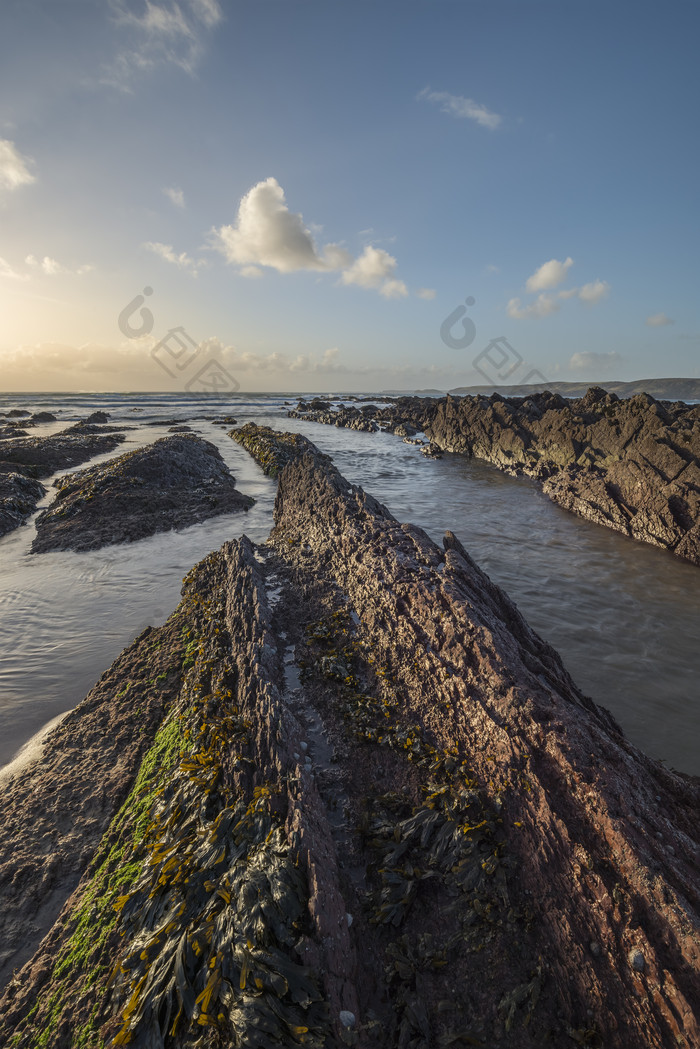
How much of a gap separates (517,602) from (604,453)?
13791mm

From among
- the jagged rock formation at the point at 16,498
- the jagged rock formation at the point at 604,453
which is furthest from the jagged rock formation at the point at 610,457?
the jagged rock formation at the point at 16,498

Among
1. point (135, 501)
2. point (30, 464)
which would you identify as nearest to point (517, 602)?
point (135, 501)

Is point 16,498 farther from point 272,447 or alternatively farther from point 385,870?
point 385,870

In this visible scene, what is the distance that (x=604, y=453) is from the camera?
1912cm

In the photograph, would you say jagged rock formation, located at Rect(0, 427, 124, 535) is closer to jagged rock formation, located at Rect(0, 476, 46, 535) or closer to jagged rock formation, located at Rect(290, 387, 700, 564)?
jagged rock formation, located at Rect(0, 476, 46, 535)

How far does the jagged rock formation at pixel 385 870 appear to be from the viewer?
2.37 meters

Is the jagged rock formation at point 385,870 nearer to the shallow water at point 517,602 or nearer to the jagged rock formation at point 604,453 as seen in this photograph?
the shallow water at point 517,602

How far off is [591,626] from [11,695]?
31.2ft

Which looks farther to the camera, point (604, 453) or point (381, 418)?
point (381, 418)

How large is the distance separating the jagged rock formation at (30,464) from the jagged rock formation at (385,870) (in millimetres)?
11704

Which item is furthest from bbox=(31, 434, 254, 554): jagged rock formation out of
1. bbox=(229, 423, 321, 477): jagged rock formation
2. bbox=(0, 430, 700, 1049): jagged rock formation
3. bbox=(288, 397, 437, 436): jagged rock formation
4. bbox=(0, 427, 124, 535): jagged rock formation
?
bbox=(288, 397, 437, 436): jagged rock formation

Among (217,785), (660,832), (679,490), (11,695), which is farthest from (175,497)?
(679,490)

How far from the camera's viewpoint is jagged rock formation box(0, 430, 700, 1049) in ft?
7.77

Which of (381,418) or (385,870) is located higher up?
(381,418)
